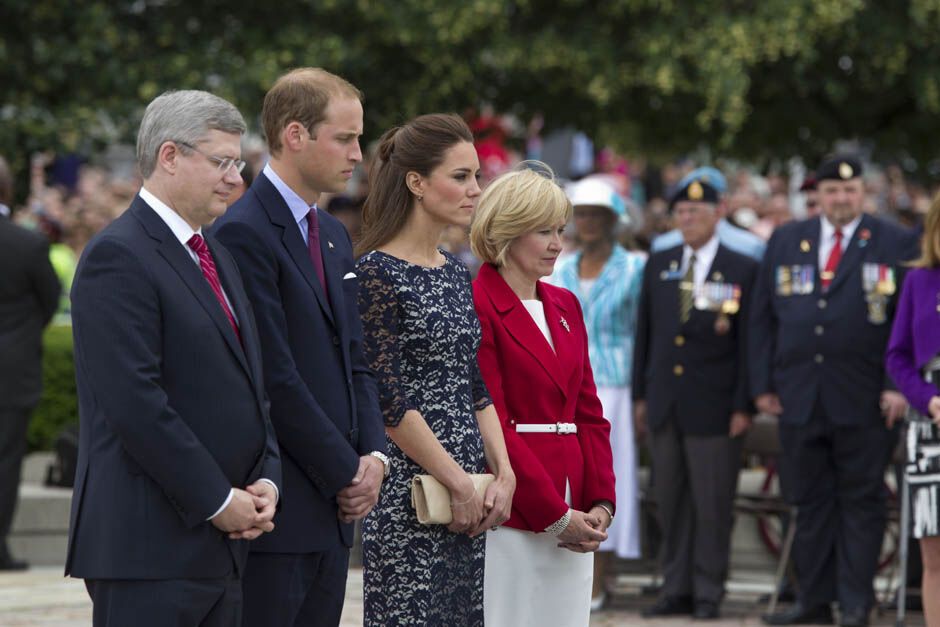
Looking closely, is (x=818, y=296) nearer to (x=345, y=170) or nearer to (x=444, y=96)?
(x=345, y=170)

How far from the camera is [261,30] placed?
52.9ft

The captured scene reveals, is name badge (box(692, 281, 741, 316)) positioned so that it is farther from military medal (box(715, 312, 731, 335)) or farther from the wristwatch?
the wristwatch

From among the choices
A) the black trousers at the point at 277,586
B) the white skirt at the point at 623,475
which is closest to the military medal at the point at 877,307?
the white skirt at the point at 623,475

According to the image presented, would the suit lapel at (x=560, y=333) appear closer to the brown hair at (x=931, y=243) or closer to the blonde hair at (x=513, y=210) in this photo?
the blonde hair at (x=513, y=210)

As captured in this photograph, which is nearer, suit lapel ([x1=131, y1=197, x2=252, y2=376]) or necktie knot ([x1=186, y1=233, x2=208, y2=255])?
suit lapel ([x1=131, y1=197, x2=252, y2=376])

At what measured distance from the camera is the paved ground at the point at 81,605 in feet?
29.0

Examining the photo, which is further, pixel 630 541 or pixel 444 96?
pixel 444 96

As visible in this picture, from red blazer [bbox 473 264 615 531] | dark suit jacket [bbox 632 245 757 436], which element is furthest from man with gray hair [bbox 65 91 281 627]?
dark suit jacket [bbox 632 245 757 436]

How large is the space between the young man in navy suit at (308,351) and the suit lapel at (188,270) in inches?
12.6

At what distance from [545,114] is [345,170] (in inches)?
504

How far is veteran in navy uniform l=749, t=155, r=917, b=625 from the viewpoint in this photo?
902cm

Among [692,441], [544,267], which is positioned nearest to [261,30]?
[692,441]

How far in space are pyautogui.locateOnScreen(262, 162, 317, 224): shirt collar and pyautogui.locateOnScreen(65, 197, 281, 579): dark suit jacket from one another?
0.58 m

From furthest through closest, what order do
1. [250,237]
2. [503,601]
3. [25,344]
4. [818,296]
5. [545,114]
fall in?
[545,114], [25,344], [818,296], [503,601], [250,237]
